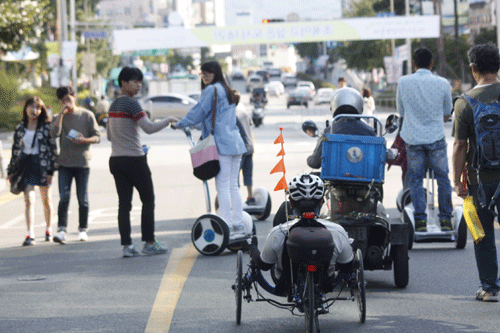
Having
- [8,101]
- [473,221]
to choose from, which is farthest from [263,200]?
[8,101]

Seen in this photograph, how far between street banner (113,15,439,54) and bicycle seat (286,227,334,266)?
4459cm

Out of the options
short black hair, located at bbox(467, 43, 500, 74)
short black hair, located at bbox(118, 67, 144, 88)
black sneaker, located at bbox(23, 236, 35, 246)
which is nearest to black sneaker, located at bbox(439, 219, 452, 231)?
short black hair, located at bbox(467, 43, 500, 74)

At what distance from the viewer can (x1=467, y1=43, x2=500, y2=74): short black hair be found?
6703 mm

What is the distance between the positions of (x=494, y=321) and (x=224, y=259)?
3435 mm

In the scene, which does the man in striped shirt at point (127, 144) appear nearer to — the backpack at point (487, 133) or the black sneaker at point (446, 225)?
the black sneaker at point (446, 225)

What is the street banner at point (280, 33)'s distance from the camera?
49719 millimetres

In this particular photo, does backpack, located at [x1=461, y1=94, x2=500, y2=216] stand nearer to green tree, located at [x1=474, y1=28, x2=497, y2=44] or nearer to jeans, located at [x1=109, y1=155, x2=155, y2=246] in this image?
jeans, located at [x1=109, y1=155, x2=155, y2=246]

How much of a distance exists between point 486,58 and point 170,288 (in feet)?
10.3

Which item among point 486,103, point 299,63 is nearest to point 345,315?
point 486,103

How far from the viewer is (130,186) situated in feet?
30.5

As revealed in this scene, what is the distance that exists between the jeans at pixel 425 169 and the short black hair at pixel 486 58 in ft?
7.75

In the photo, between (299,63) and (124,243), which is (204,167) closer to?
(124,243)

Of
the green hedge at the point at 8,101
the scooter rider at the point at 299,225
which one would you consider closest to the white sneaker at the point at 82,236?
the scooter rider at the point at 299,225

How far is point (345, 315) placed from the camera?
6461 millimetres
